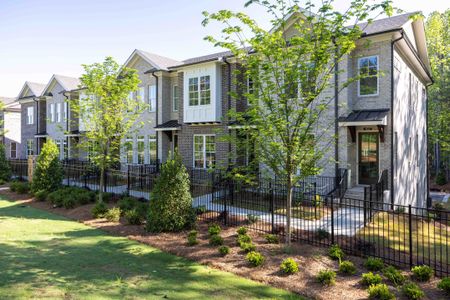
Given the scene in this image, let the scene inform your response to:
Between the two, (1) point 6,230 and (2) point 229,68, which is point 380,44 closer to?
(2) point 229,68

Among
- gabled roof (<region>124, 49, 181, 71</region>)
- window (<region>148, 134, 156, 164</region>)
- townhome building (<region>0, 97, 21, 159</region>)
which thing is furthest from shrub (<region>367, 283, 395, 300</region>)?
townhome building (<region>0, 97, 21, 159</region>)

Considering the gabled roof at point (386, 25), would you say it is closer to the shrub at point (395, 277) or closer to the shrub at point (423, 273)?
the shrub at point (423, 273)

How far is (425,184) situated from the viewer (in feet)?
73.1

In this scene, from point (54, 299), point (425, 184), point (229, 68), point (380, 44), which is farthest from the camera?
point (425, 184)

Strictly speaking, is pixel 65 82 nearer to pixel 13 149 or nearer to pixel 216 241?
pixel 13 149

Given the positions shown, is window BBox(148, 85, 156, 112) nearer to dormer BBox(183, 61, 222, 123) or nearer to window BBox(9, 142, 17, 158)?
dormer BBox(183, 61, 222, 123)

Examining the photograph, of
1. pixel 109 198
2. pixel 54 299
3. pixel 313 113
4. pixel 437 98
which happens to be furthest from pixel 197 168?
pixel 437 98

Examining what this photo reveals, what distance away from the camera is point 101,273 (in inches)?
260

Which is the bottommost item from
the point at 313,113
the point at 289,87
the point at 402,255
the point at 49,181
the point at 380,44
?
the point at 402,255

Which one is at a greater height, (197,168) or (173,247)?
(197,168)

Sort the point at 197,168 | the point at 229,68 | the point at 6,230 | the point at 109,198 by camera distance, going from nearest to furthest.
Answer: the point at 6,230 < the point at 109,198 < the point at 229,68 < the point at 197,168

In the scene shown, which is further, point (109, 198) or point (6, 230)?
point (109, 198)

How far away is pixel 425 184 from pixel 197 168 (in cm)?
1596

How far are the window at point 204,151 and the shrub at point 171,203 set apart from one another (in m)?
8.47
